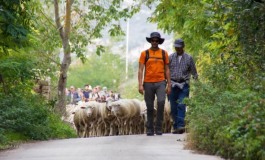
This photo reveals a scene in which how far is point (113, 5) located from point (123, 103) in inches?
126

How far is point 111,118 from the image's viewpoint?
25.0 metres

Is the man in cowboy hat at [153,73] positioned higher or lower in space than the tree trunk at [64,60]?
lower

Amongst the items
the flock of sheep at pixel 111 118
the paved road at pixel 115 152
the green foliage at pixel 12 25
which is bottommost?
the paved road at pixel 115 152

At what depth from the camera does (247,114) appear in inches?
372

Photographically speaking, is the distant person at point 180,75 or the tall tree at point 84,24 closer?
the distant person at point 180,75

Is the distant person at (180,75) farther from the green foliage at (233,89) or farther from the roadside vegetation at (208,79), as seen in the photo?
the green foliage at (233,89)

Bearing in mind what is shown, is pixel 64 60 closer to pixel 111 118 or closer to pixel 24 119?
pixel 111 118

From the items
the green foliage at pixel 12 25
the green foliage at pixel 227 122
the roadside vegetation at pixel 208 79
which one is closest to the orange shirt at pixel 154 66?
the roadside vegetation at pixel 208 79

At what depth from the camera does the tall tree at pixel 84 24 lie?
25422 millimetres


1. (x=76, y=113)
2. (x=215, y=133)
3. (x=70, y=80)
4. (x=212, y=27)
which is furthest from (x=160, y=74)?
(x=70, y=80)

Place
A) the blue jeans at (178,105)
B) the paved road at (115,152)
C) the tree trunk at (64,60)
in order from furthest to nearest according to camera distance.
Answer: the tree trunk at (64,60) → the blue jeans at (178,105) → the paved road at (115,152)

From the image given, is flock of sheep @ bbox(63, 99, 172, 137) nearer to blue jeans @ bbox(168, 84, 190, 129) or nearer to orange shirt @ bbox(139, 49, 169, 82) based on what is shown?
blue jeans @ bbox(168, 84, 190, 129)

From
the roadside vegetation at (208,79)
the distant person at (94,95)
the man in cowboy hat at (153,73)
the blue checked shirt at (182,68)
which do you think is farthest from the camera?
the distant person at (94,95)

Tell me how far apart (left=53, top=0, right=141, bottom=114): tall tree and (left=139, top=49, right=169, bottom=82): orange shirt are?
836 cm
